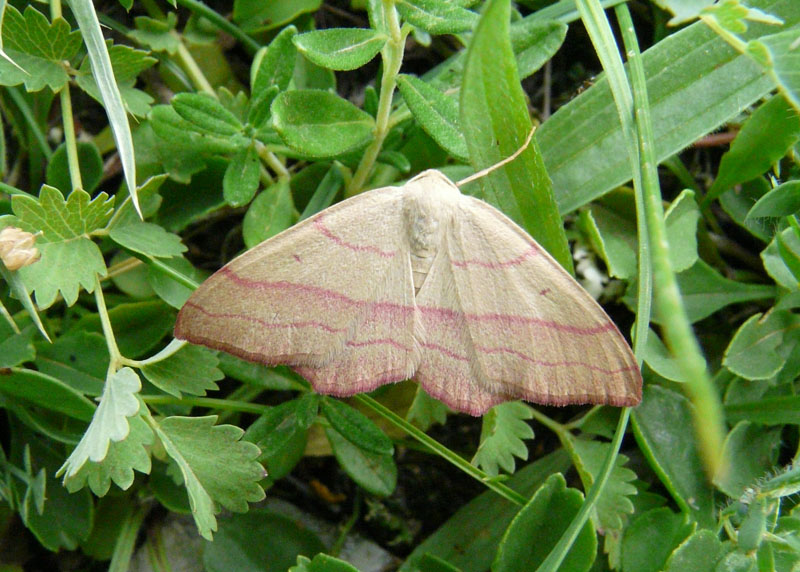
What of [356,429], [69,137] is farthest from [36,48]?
[356,429]

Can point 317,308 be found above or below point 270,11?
below

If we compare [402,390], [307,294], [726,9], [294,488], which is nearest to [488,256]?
[307,294]

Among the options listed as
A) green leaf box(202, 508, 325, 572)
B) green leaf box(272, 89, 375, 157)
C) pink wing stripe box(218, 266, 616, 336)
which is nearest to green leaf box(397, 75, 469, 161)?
green leaf box(272, 89, 375, 157)

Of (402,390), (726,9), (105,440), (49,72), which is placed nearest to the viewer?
(726,9)

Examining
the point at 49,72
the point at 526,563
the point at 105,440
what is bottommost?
the point at 526,563

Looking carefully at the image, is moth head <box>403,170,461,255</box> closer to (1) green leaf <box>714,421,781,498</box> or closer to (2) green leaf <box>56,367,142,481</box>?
(2) green leaf <box>56,367,142,481</box>

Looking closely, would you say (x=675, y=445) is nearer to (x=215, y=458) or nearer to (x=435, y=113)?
(x=435, y=113)

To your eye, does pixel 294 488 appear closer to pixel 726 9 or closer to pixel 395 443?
pixel 395 443
